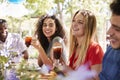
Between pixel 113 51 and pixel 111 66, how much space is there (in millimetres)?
84

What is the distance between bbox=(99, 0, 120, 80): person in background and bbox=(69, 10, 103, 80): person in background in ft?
0.96

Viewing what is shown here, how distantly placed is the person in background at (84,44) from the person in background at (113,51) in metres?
0.29

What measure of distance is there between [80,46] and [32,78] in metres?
0.62

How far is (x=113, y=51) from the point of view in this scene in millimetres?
1122

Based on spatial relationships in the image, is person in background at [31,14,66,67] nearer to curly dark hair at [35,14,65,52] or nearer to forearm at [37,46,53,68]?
curly dark hair at [35,14,65,52]

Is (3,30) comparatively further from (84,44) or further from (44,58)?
(84,44)

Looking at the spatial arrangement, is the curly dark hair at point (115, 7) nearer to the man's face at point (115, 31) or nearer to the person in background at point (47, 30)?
the man's face at point (115, 31)

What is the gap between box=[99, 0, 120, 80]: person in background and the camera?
3.20ft

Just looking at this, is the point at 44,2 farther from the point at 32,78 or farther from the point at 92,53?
the point at 32,78

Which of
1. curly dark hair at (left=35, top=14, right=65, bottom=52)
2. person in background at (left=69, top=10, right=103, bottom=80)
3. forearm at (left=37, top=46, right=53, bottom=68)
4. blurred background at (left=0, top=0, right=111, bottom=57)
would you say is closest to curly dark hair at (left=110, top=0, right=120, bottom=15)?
person in background at (left=69, top=10, right=103, bottom=80)

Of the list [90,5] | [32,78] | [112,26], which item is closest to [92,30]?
[112,26]

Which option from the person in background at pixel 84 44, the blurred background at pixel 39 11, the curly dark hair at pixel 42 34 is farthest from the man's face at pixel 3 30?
the person in background at pixel 84 44

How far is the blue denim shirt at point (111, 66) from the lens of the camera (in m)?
1.03

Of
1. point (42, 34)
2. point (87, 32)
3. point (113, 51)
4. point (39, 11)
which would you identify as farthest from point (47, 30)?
point (113, 51)
